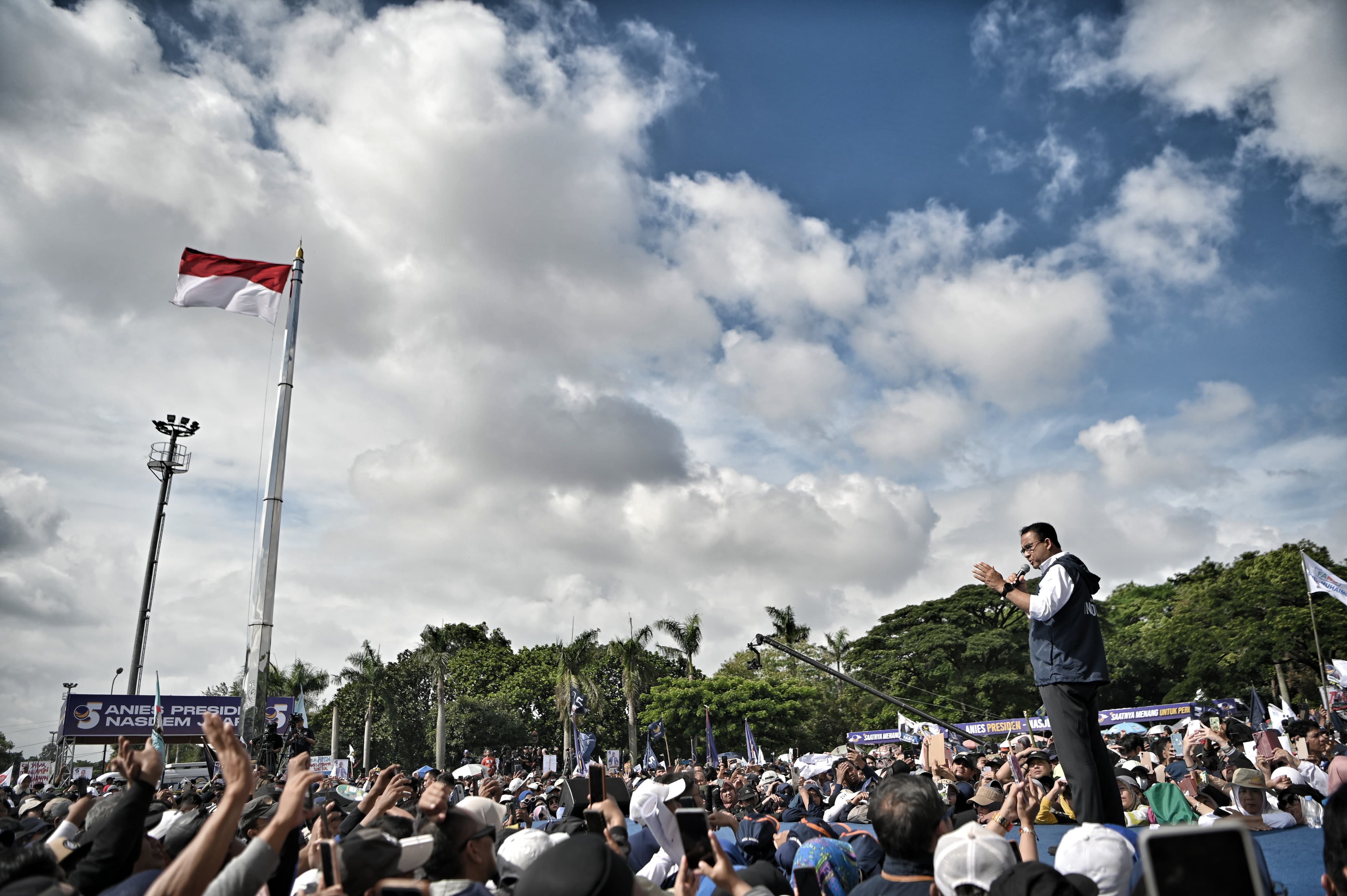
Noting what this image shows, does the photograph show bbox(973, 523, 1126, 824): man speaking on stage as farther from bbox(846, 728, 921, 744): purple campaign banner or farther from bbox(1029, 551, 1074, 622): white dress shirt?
bbox(846, 728, 921, 744): purple campaign banner

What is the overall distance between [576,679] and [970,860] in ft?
165

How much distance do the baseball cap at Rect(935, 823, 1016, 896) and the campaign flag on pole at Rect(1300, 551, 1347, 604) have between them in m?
19.6

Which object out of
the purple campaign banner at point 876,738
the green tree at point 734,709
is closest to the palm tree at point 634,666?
the green tree at point 734,709

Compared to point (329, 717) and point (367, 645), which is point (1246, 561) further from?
point (329, 717)

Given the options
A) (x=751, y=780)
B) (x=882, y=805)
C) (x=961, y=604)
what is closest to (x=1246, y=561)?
(x=961, y=604)

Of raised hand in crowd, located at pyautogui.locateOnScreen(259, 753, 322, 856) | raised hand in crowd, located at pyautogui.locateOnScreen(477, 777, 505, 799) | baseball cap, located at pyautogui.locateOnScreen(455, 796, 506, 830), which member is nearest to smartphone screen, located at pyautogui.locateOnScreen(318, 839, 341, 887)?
raised hand in crowd, located at pyautogui.locateOnScreen(259, 753, 322, 856)

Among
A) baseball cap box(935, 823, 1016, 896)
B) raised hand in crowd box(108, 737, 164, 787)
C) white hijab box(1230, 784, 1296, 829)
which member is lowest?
white hijab box(1230, 784, 1296, 829)

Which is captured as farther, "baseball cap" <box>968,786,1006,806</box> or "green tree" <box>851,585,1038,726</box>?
"green tree" <box>851,585,1038,726</box>

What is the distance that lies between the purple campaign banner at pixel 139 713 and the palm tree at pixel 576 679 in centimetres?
2190

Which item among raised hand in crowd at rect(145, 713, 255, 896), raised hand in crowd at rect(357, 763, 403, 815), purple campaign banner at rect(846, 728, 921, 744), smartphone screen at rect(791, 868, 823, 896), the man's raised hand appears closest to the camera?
raised hand in crowd at rect(145, 713, 255, 896)

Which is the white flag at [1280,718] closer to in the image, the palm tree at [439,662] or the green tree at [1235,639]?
the green tree at [1235,639]

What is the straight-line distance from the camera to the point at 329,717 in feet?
186

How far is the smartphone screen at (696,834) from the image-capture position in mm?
2963

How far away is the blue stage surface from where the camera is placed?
4406 millimetres
